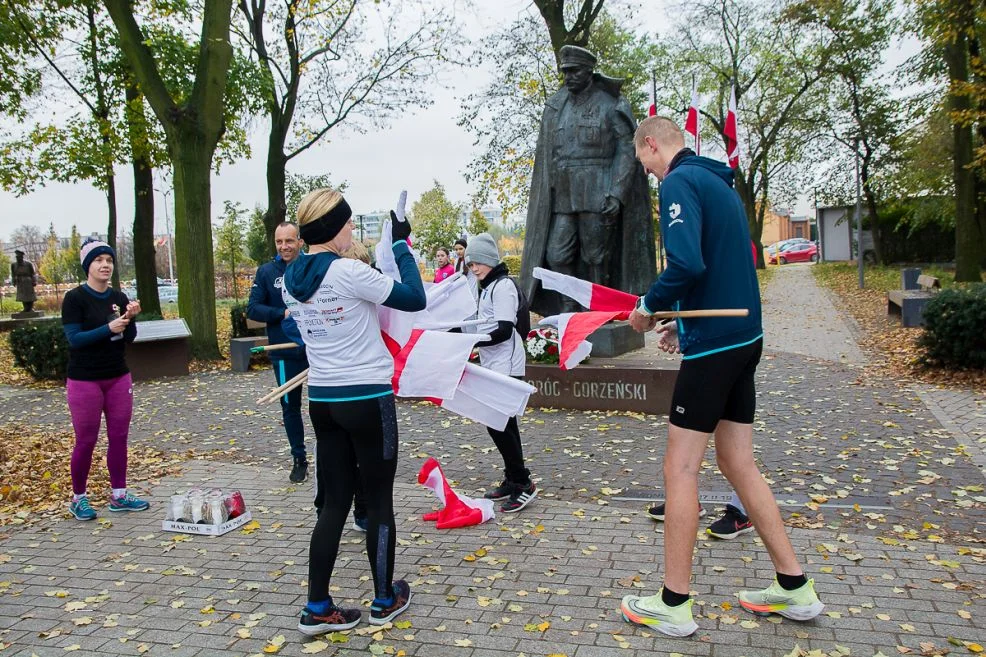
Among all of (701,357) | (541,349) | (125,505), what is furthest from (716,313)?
(541,349)

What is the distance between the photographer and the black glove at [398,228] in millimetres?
4078

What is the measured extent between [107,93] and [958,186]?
2252cm

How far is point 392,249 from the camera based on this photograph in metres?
4.06

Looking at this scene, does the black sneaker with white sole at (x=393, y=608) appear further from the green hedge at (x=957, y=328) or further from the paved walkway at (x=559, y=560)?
the green hedge at (x=957, y=328)

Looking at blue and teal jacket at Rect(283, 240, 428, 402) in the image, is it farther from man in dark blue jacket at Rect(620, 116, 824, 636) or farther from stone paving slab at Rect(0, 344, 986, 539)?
stone paving slab at Rect(0, 344, 986, 539)

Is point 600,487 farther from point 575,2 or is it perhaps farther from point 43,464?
point 575,2

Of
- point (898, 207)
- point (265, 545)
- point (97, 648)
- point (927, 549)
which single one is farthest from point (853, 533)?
point (898, 207)

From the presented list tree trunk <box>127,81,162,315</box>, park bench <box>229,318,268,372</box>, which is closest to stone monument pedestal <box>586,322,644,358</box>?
park bench <box>229,318,268,372</box>

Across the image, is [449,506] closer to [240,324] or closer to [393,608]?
[393,608]

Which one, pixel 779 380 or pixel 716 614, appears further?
pixel 779 380

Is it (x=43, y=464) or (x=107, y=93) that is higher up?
(x=107, y=93)

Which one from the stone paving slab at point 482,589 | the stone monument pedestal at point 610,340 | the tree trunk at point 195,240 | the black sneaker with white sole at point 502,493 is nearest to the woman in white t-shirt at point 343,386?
the stone paving slab at point 482,589

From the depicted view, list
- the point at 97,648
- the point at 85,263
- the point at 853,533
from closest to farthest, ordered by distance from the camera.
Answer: the point at 97,648
the point at 853,533
the point at 85,263

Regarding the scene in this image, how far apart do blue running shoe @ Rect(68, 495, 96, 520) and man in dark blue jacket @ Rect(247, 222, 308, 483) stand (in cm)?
145
